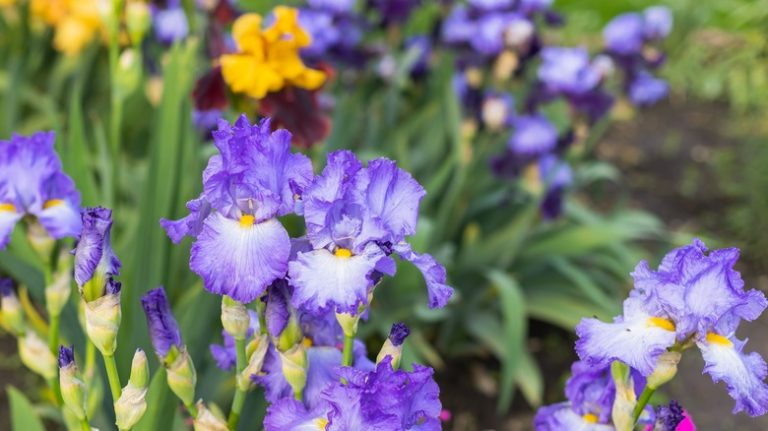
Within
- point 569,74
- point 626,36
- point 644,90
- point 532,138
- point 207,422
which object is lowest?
point 207,422

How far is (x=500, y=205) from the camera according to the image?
2.97 metres

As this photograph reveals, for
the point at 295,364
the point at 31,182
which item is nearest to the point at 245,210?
the point at 295,364

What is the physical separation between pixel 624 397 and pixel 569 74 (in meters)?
1.73

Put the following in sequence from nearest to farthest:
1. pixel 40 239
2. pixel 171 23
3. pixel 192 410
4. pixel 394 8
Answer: pixel 192 410, pixel 40 239, pixel 171 23, pixel 394 8

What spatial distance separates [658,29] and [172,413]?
203 centimetres

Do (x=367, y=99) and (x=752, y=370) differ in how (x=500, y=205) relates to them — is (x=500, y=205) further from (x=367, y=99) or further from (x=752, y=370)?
(x=752, y=370)

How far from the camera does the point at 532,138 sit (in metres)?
2.58

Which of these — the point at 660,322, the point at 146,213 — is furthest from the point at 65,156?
the point at 660,322

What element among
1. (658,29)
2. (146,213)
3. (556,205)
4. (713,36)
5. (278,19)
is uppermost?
(713,36)

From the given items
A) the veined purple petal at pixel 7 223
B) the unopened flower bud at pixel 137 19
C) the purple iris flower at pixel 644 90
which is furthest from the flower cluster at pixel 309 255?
the purple iris flower at pixel 644 90

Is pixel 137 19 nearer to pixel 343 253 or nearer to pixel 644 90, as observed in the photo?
pixel 343 253

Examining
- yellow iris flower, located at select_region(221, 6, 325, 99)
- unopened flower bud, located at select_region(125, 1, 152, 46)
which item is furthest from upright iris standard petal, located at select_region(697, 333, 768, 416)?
unopened flower bud, located at select_region(125, 1, 152, 46)

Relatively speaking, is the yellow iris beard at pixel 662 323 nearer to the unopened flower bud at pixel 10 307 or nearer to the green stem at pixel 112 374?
the green stem at pixel 112 374

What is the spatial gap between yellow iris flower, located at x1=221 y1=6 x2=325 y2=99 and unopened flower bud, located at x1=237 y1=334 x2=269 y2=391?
0.88 metres
